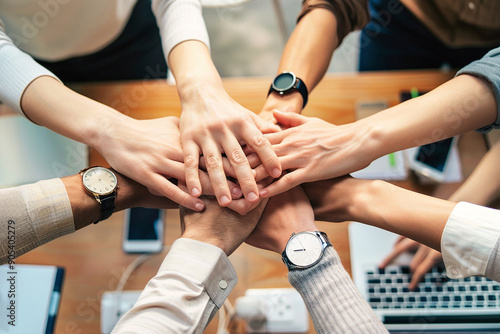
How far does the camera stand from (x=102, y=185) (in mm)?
896

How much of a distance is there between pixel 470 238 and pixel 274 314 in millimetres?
510

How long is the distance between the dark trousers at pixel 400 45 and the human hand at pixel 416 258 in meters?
0.60

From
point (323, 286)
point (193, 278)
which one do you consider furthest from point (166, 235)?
point (323, 286)

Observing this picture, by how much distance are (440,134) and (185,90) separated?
1.80ft

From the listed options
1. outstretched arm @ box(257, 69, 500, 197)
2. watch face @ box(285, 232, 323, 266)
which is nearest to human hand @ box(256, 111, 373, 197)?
outstretched arm @ box(257, 69, 500, 197)

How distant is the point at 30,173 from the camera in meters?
1.19

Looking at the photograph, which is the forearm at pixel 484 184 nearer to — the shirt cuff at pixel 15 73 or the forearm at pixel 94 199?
the forearm at pixel 94 199

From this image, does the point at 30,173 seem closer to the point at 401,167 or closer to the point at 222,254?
the point at 222,254

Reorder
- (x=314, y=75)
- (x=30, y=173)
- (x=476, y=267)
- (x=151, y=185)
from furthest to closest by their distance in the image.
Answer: (x=30, y=173) < (x=314, y=75) < (x=151, y=185) < (x=476, y=267)

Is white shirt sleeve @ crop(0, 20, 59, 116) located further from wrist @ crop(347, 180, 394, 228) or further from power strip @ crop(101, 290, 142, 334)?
wrist @ crop(347, 180, 394, 228)

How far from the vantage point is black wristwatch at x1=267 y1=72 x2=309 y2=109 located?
1.02 meters

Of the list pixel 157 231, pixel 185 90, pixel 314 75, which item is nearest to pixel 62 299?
pixel 157 231

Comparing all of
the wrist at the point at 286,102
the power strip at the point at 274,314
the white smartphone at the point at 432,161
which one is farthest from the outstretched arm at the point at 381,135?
the power strip at the point at 274,314

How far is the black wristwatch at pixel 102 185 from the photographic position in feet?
2.89
